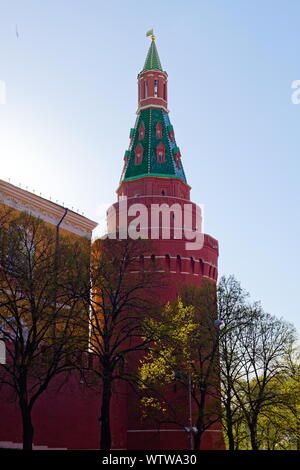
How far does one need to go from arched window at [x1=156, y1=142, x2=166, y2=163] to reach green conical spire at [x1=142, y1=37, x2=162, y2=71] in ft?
26.2

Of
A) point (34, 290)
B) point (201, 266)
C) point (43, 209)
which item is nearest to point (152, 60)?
point (201, 266)

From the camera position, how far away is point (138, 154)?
51.1 metres

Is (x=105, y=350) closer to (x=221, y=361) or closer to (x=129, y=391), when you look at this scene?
(x=221, y=361)

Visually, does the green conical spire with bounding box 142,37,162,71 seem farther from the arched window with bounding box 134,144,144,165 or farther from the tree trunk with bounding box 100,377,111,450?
the tree trunk with bounding box 100,377,111,450

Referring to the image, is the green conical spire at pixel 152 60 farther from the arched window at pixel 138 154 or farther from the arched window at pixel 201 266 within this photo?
the arched window at pixel 201 266

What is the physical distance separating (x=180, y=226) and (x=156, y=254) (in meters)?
3.23

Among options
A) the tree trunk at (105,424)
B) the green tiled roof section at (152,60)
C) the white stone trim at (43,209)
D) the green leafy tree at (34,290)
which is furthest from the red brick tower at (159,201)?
the green leafy tree at (34,290)

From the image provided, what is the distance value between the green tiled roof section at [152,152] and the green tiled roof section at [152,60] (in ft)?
13.8

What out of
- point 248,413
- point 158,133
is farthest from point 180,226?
point 248,413

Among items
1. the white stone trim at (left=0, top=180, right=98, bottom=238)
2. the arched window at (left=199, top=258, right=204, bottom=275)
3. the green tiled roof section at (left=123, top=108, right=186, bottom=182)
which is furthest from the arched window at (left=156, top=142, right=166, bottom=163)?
the white stone trim at (left=0, top=180, right=98, bottom=238)

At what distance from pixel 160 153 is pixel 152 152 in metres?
0.66

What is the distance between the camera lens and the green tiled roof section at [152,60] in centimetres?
5448

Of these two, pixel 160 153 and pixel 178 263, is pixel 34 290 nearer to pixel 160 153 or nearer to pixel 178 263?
pixel 178 263

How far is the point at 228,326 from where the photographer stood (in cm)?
3703
